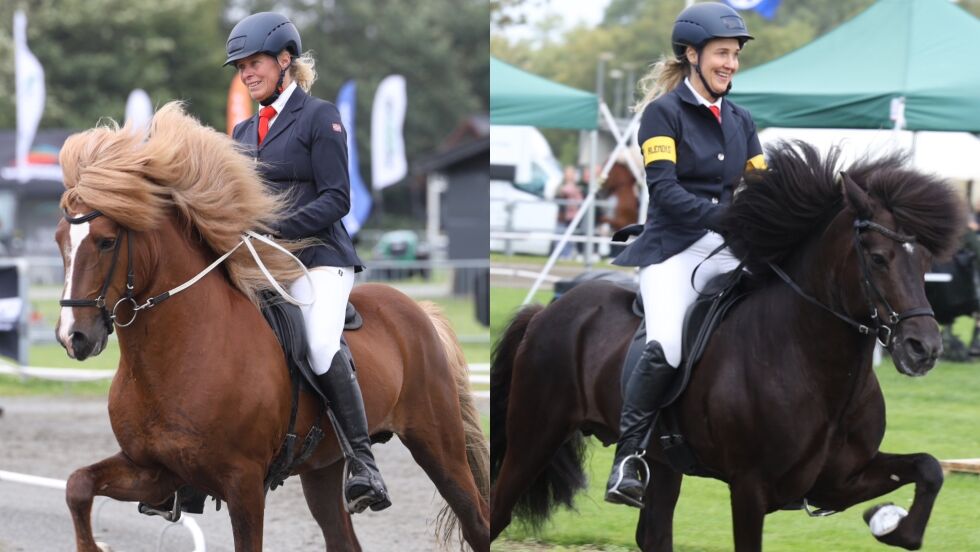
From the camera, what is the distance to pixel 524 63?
1366 inches

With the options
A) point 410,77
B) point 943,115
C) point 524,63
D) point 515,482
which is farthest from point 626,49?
point 515,482

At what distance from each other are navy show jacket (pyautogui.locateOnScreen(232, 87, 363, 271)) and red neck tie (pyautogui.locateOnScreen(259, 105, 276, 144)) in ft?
0.11

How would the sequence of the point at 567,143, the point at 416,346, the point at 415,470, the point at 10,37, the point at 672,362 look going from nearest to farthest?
1. the point at 672,362
2. the point at 416,346
3. the point at 415,470
4. the point at 567,143
5. the point at 10,37

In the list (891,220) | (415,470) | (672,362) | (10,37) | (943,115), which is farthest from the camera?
(10,37)

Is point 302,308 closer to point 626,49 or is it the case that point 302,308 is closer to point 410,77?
point 626,49

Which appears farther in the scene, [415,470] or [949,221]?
[415,470]

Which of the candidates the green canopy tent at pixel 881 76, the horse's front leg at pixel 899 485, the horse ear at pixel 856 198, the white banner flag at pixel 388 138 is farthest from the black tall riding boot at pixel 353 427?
the white banner flag at pixel 388 138

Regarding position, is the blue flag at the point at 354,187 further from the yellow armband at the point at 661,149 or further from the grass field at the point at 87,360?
the yellow armband at the point at 661,149

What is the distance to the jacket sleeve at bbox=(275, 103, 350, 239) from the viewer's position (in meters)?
5.47

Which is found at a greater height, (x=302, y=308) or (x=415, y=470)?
(x=302, y=308)

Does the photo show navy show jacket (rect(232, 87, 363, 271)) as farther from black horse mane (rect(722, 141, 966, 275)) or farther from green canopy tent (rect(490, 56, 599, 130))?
green canopy tent (rect(490, 56, 599, 130))

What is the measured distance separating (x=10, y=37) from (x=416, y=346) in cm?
5145

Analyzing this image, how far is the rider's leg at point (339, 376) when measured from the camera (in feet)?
17.7

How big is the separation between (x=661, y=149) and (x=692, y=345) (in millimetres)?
865
